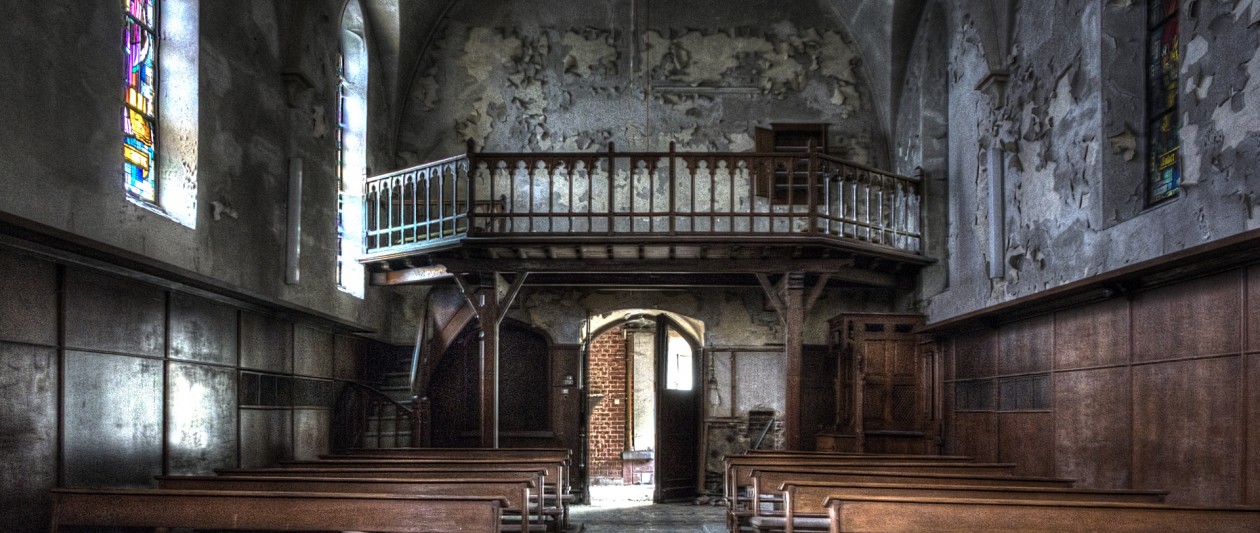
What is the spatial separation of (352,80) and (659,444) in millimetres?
7316

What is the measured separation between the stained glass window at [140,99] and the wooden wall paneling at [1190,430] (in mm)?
8827

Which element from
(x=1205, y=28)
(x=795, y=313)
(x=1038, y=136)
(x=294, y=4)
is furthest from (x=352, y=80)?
(x=1205, y=28)

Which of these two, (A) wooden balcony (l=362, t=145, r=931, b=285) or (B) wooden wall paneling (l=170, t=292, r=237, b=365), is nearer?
(B) wooden wall paneling (l=170, t=292, r=237, b=365)

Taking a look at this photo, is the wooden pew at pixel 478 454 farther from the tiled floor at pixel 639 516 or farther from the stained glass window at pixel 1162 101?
the stained glass window at pixel 1162 101

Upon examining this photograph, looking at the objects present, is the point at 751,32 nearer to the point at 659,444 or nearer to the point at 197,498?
the point at 659,444

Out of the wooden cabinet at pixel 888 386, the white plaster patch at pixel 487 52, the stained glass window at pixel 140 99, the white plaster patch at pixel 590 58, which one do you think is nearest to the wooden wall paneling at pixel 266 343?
the stained glass window at pixel 140 99

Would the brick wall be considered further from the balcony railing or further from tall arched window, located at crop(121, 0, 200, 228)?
tall arched window, located at crop(121, 0, 200, 228)

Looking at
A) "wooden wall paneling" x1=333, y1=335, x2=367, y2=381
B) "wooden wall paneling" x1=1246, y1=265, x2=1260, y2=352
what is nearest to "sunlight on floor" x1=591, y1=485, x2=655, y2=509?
"wooden wall paneling" x1=333, y1=335, x2=367, y2=381

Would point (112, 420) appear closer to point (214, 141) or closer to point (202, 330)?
point (202, 330)

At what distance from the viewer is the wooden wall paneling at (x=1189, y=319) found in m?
7.59

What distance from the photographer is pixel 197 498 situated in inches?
251

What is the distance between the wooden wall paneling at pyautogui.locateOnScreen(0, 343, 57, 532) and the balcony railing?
18.8 feet

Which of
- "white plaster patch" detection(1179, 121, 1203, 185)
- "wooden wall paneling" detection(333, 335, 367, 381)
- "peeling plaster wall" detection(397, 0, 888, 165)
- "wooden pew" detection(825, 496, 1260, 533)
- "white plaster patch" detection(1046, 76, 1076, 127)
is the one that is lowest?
"wooden pew" detection(825, 496, 1260, 533)

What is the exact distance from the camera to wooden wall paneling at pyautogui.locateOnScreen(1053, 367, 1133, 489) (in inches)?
360
